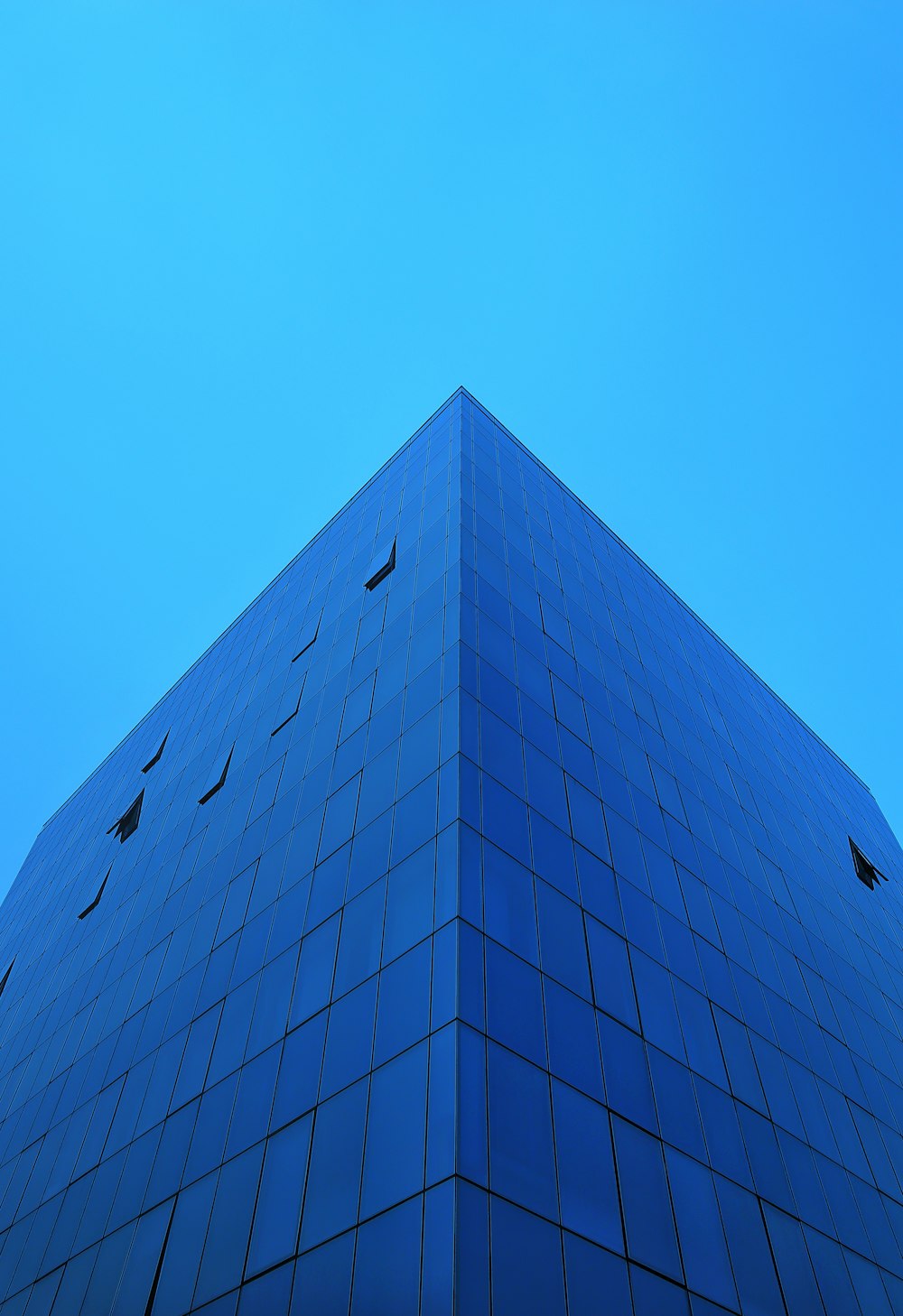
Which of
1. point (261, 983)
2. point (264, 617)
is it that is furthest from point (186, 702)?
point (261, 983)

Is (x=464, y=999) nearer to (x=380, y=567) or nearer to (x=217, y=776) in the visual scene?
(x=380, y=567)

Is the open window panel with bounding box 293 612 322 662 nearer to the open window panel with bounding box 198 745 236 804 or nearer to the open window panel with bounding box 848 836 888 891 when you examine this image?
the open window panel with bounding box 198 745 236 804

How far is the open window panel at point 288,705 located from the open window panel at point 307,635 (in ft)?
7.31

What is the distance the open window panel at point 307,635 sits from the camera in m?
28.9

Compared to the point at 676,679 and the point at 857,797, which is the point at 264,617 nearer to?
the point at 676,679

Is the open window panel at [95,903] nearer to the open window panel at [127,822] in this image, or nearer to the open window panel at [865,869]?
the open window panel at [127,822]

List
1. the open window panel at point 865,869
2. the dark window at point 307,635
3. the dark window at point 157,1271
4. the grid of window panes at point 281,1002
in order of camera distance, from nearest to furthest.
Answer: the grid of window panes at point 281,1002 → the dark window at point 157,1271 → the dark window at point 307,635 → the open window panel at point 865,869

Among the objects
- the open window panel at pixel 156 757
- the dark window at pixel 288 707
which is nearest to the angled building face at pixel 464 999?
the dark window at pixel 288 707

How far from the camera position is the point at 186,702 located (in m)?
42.2

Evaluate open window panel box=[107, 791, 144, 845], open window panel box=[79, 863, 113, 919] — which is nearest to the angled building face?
open window panel box=[79, 863, 113, 919]

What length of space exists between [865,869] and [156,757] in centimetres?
3479

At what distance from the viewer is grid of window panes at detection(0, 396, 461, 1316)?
11328mm

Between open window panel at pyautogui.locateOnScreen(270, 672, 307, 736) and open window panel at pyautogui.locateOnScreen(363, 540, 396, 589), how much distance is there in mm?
3848

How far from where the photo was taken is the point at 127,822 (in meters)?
37.0
